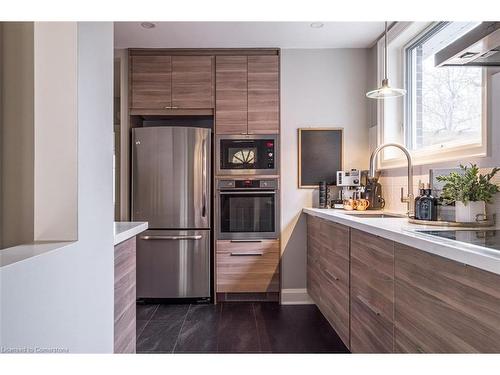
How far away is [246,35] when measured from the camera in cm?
323

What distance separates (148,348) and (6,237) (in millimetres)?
1800

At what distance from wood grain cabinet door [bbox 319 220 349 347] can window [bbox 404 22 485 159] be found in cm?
91

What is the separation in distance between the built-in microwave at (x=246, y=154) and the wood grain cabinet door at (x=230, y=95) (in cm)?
10

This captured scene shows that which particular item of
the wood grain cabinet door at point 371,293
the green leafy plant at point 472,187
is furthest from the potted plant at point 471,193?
the wood grain cabinet door at point 371,293

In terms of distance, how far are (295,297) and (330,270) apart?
40.5 inches

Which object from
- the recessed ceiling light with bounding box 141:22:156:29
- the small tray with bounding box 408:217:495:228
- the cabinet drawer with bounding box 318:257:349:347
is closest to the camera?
the small tray with bounding box 408:217:495:228

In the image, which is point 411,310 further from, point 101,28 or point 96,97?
point 101,28

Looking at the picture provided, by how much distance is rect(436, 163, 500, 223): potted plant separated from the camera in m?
1.72

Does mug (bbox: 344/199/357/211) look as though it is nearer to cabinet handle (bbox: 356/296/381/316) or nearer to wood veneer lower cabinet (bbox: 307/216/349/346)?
wood veneer lower cabinet (bbox: 307/216/349/346)

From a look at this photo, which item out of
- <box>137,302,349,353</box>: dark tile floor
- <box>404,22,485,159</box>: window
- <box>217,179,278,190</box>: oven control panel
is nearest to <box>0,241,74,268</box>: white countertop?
<box>137,302,349,353</box>: dark tile floor

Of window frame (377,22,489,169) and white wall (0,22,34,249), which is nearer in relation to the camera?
white wall (0,22,34,249)

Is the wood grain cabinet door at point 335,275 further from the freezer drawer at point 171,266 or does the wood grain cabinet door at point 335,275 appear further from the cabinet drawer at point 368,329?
the freezer drawer at point 171,266
